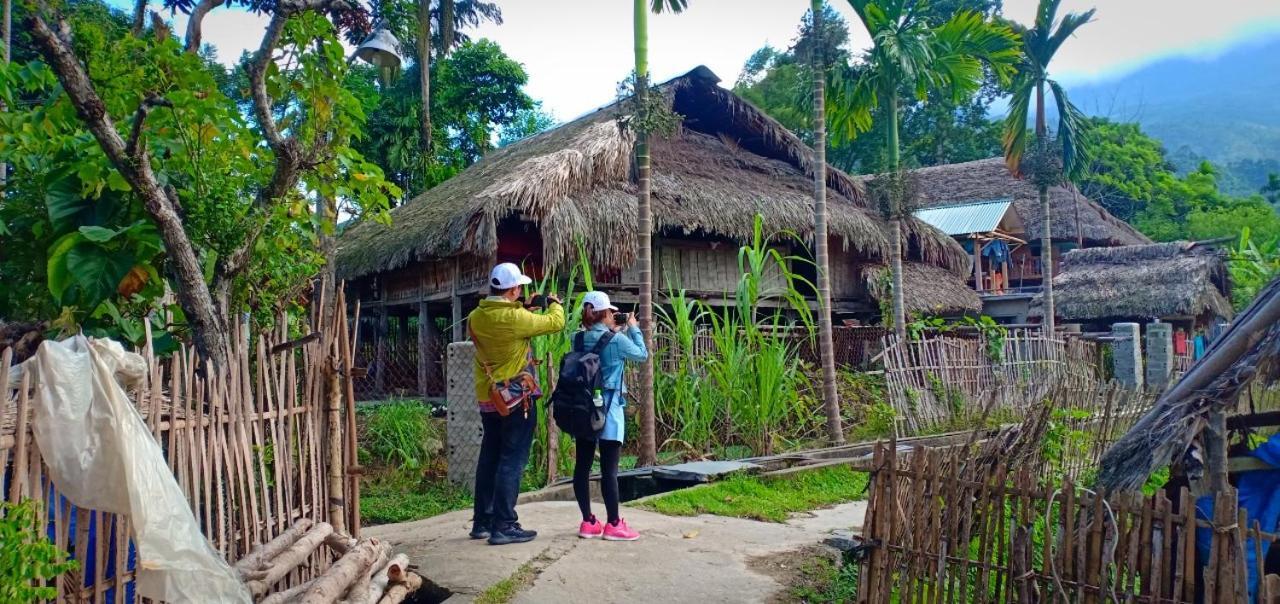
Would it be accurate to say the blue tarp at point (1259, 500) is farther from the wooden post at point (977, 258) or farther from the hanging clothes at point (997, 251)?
the hanging clothes at point (997, 251)

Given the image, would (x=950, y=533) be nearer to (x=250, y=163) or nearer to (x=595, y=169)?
(x=250, y=163)

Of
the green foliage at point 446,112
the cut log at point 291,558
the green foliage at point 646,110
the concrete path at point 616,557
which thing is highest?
the green foliage at point 446,112

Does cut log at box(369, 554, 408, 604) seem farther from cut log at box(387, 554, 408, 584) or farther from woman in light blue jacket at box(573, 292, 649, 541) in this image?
woman in light blue jacket at box(573, 292, 649, 541)

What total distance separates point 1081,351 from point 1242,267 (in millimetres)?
12879

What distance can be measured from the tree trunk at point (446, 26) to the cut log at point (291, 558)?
1630 cm

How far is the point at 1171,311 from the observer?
64.7ft

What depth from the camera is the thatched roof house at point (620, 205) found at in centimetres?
1051

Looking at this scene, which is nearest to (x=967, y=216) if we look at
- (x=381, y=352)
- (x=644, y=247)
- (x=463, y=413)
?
(x=381, y=352)

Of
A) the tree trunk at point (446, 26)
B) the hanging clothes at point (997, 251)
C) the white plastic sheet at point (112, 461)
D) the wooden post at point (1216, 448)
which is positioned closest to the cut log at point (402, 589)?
the white plastic sheet at point (112, 461)

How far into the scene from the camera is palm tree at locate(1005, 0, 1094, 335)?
1555 centimetres

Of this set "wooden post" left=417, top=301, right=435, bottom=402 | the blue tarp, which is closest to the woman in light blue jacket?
the blue tarp

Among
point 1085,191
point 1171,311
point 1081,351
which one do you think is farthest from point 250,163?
point 1085,191

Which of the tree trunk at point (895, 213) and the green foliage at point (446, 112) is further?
the green foliage at point (446, 112)

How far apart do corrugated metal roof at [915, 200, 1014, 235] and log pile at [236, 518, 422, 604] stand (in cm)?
1814
